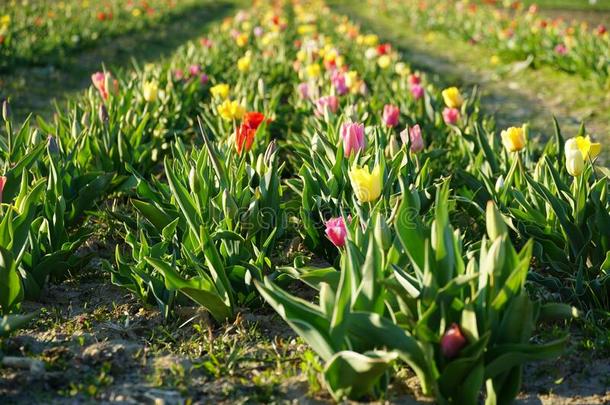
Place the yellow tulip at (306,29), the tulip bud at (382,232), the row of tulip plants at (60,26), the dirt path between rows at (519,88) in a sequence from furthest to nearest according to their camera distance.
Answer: the yellow tulip at (306,29)
the row of tulip plants at (60,26)
the dirt path between rows at (519,88)
the tulip bud at (382,232)

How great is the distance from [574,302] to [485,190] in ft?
2.59

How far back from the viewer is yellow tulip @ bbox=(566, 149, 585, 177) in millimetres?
2693

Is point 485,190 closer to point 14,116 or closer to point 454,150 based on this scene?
point 454,150

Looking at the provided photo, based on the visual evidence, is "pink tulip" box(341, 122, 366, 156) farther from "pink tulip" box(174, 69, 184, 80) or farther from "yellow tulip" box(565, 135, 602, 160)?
"pink tulip" box(174, 69, 184, 80)

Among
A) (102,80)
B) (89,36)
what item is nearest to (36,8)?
(89,36)

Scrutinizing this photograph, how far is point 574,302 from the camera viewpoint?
2713 millimetres

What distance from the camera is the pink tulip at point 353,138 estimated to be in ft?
10.2

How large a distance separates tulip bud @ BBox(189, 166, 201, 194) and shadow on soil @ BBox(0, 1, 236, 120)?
7.50 ft

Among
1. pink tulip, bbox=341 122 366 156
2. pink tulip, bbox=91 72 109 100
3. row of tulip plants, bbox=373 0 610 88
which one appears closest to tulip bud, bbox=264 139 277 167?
pink tulip, bbox=341 122 366 156

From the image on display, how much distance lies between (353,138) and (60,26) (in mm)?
8412

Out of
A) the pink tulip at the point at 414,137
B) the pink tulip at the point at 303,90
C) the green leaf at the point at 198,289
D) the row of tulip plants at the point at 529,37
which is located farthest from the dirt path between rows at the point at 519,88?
the green leaf at the point at 198,289

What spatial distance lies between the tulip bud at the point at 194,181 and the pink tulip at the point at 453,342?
4.23 ft

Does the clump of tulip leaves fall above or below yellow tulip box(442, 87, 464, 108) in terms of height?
below

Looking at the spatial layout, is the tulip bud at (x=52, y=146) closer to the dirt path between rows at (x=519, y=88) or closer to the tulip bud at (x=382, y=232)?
the tulip bud at (x=382, y=232)
